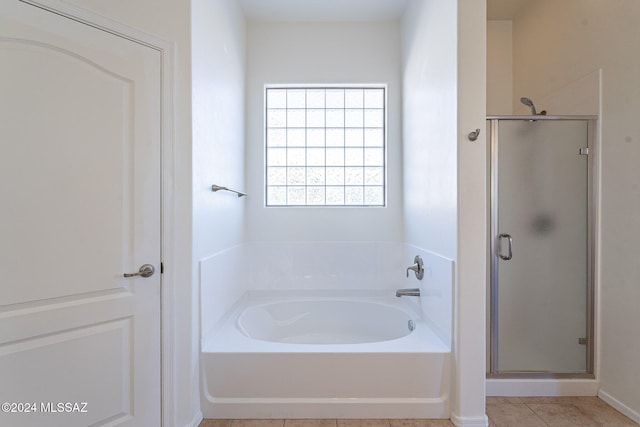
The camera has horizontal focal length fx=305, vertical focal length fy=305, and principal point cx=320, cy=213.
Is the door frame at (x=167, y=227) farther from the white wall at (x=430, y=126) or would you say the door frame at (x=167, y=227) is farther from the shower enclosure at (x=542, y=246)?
the shower enclosure at (x=542, y=246)

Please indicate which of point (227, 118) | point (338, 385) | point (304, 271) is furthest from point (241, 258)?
point (338, 385)

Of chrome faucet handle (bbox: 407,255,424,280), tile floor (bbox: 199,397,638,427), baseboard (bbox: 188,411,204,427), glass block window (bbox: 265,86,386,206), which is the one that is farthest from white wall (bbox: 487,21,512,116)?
baseboard (bbox: 188,411,204,427)

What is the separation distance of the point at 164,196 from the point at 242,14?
1.95m

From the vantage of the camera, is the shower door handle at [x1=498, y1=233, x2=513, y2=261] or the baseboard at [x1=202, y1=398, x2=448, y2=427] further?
the shower door handle at [x1=498, y1=233, x2=513, y2=261]

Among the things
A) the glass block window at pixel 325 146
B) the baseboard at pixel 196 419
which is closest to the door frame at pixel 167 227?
the baseboard at pixel 196 419

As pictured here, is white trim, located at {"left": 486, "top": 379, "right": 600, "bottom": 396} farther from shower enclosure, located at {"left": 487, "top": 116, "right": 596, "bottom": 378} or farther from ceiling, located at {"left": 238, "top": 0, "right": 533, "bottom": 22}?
ceiling, located at {"left": 238, "top": 0, "right": 533, "bottom": 22}

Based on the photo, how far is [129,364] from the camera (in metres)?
1.44

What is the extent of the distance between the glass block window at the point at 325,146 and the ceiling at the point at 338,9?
22.9 inches

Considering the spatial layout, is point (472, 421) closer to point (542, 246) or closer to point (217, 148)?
point (542, 246)

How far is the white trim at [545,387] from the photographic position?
199 cm

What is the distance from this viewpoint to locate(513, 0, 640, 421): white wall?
1762 millimetres

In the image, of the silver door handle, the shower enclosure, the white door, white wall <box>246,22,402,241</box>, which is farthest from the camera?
white wall <box>246,22,402,241</box>

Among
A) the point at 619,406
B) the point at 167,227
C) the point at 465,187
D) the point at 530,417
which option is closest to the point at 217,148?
the point at 167,227

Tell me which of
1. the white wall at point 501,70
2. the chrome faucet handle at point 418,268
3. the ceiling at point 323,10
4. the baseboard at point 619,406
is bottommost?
the baseboard at point 619,406
